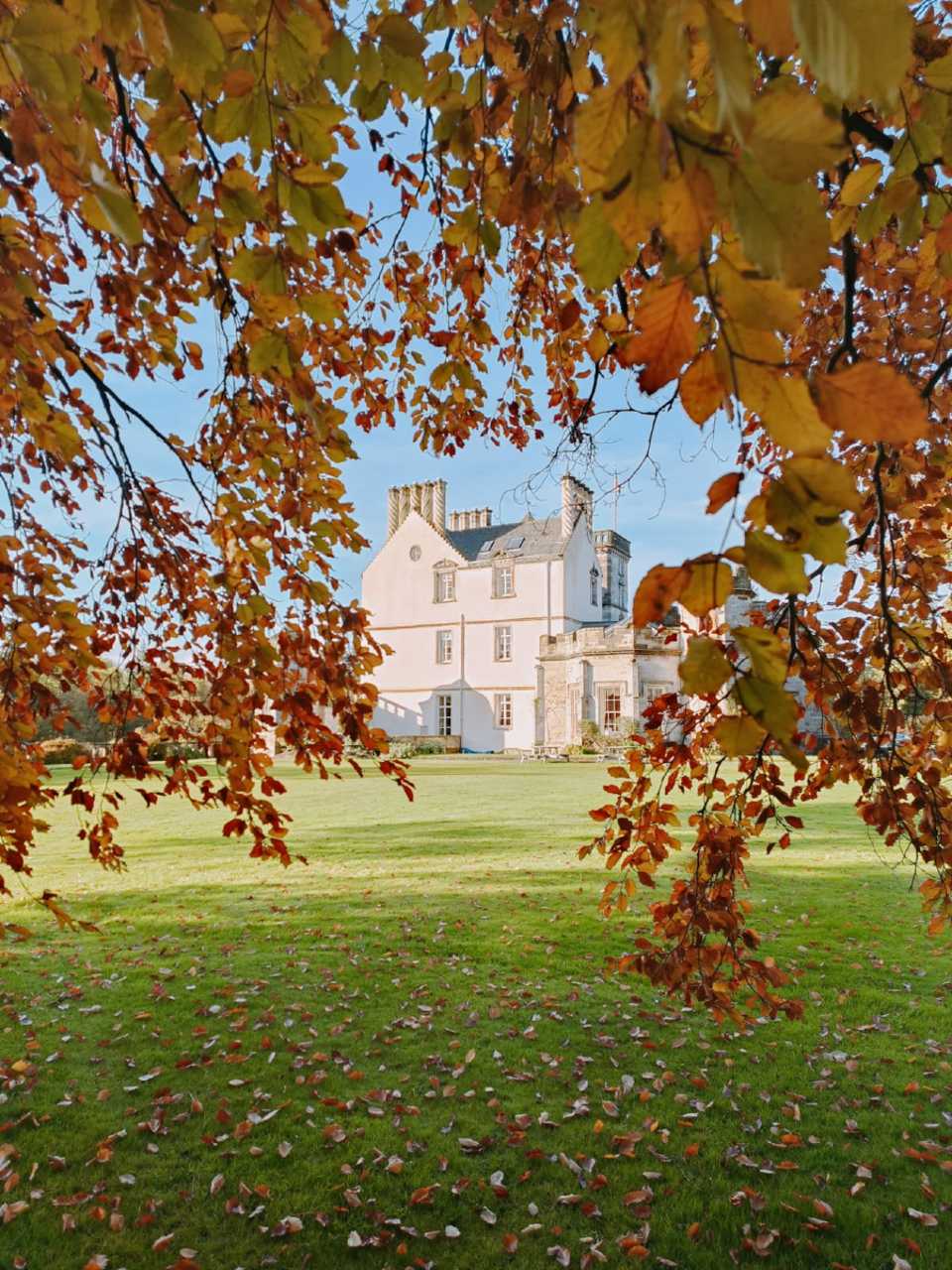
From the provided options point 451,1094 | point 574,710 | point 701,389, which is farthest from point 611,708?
point 701,389

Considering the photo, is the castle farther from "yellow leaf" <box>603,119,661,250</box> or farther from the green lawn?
"yellow leaf" <box>603,119,661,250</box>

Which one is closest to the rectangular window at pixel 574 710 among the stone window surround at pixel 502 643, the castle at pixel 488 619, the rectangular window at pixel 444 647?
the castle at pixel 488 619

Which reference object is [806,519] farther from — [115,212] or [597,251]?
[115,212]

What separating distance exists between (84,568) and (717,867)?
3.92m

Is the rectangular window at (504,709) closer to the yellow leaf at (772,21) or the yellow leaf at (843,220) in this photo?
the yellow leaf at (843,220)

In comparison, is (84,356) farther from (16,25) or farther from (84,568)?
(16,25)

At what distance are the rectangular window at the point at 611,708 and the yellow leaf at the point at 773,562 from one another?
28.0 meters

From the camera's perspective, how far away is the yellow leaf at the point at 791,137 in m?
0.60

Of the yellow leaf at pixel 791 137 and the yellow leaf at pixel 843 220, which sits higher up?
the yellow leaf at pixel 843 220

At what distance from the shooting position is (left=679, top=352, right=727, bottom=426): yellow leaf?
895mm

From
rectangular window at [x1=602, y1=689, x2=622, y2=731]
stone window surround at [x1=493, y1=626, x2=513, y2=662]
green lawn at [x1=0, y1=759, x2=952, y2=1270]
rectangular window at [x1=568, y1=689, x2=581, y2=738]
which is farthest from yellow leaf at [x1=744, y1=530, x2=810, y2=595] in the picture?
stone window surround at [x1=493, y1=626, x2=513, y2=662]

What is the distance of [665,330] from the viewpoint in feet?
2.57

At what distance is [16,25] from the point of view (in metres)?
1.01

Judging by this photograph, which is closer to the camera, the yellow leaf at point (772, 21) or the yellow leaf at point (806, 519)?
the yellow leaf at point (772, 21)
